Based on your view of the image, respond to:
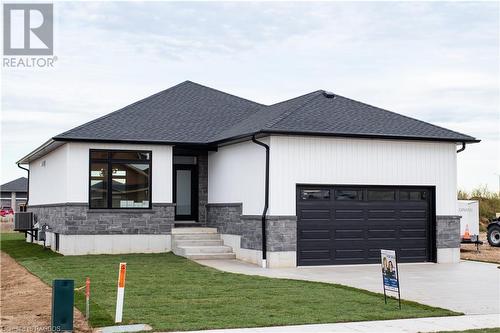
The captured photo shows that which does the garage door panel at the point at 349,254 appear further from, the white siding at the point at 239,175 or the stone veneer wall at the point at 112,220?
the stone veneer wall at the point at 112,220

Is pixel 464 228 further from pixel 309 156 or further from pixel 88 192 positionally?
pixel 88 192

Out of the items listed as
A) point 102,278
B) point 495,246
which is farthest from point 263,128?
point 495,246

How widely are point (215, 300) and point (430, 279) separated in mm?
6508

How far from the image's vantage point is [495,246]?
2969cm

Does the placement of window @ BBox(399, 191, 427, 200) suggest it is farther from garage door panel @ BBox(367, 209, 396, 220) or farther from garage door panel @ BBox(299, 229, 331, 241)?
garage door panel @ BBox(299, 229, 331, 241)

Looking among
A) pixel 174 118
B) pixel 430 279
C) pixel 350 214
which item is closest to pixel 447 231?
pixel 350 214

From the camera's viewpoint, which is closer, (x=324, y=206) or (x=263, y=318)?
(x=263, y=318)

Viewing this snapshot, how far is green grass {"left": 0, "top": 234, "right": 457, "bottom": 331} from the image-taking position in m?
11.2

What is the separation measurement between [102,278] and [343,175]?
787 cm

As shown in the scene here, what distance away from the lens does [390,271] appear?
12422mm

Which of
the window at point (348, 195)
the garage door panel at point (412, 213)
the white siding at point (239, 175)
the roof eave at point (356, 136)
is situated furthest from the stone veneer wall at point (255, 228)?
the garage door panel at point (412, 213)

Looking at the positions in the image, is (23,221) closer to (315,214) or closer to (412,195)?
(315,214)

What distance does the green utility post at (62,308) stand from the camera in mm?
10406

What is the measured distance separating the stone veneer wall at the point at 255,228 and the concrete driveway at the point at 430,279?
712 mm
